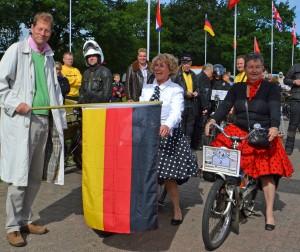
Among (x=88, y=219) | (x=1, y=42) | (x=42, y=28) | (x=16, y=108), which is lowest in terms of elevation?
(x=88, y=219)

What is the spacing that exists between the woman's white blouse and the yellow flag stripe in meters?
0.91

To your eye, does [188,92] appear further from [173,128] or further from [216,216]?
[216,216]

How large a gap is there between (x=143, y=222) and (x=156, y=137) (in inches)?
27.2

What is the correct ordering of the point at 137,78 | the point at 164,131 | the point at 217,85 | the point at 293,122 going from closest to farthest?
the point at 164,131, the point at 137,78, the point at 293,122, the point at 217,85

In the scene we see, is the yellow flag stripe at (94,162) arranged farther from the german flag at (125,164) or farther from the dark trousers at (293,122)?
the dark trousers at (293,122)

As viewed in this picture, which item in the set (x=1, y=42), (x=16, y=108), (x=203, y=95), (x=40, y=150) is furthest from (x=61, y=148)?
(x=1, y=42)

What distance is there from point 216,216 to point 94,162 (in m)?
1.29

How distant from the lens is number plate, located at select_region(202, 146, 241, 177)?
457 centimetres

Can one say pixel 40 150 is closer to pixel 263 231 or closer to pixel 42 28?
pixel 42 28

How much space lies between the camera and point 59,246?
15.0 feet

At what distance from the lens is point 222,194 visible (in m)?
4.70

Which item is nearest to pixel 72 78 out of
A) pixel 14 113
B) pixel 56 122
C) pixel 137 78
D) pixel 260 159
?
pixel 137 78

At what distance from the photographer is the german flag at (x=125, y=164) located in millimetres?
4047

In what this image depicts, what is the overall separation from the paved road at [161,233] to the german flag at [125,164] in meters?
0.54
